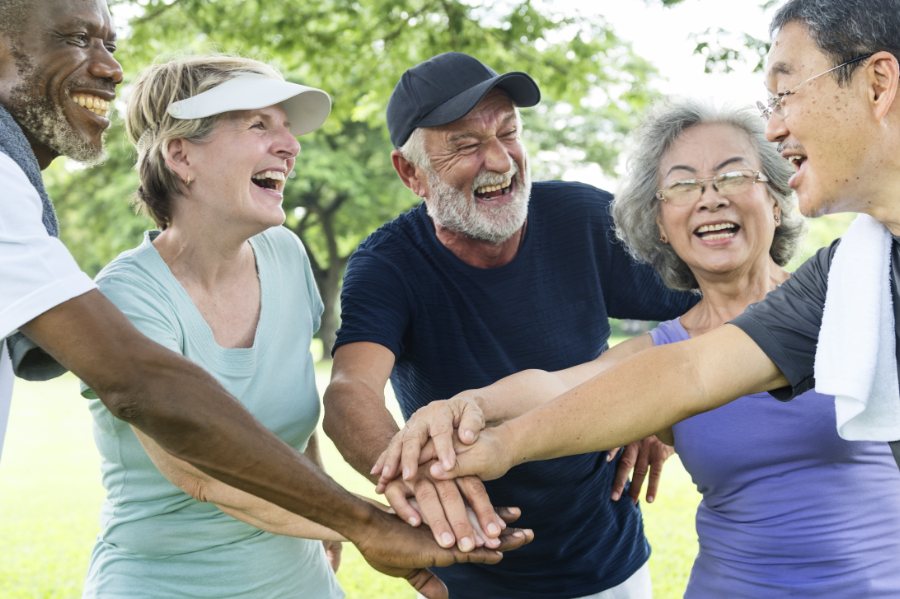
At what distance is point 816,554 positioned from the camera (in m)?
2.55

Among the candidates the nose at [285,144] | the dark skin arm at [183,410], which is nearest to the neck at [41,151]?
the dark skin arm at [183,410]

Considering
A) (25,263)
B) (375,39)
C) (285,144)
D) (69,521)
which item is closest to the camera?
(25,263)

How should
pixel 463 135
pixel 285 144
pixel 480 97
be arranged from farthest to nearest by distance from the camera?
1. pixel 463 135
2. pixel 480 97
3. pixel 285 144

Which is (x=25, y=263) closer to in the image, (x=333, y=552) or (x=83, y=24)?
(x=83, y=24)

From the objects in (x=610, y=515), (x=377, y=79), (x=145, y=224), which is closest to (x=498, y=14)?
(x=377, y=79)

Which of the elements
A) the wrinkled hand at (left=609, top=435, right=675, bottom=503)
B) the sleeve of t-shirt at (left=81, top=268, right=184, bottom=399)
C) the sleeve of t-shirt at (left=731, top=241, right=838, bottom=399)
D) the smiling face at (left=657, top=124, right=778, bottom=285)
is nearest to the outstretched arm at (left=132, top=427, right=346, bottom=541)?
the sleeve of t-shirt at (left=81, top=268, right=184, bottom=399)

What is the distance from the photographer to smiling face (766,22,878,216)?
2.11 m

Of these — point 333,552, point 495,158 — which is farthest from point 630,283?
point 333,552

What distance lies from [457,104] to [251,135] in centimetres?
80

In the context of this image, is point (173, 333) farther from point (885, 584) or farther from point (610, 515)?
point (885, 584)

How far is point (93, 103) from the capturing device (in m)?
2.40

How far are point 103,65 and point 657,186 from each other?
168cm

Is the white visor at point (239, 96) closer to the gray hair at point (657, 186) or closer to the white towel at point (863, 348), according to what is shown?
the gray hair at point (657, 186)

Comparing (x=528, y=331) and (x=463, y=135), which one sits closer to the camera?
(x=528, y=331)
